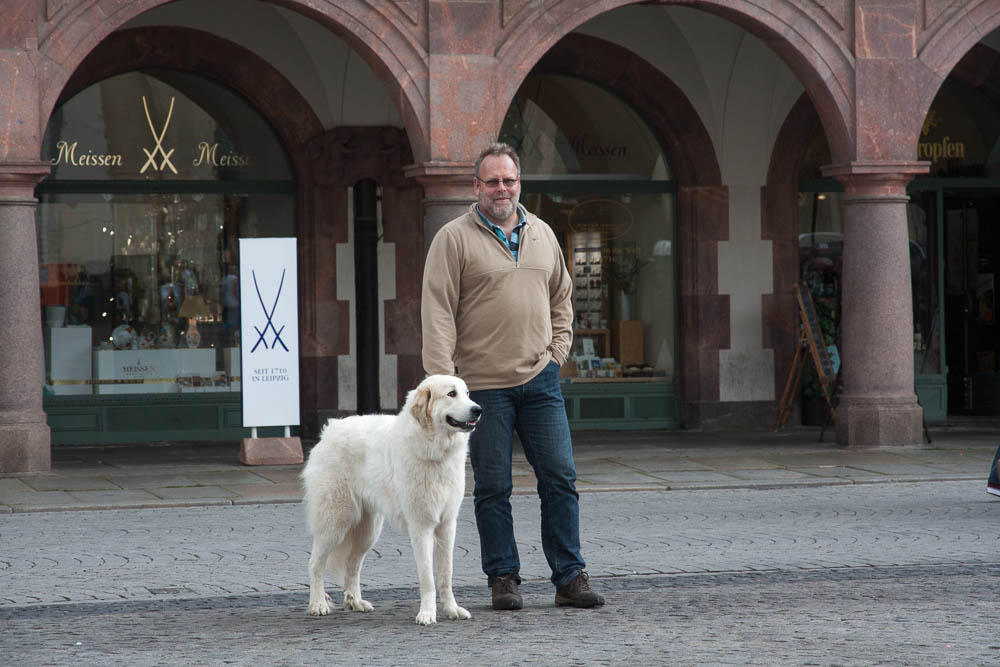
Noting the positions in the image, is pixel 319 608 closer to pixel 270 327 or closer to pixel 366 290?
pixel 270 327

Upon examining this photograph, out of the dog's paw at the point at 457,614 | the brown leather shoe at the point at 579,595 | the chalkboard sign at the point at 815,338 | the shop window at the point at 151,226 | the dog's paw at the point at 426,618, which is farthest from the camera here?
the shop window at the point at 151,226

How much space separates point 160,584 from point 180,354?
926 cm

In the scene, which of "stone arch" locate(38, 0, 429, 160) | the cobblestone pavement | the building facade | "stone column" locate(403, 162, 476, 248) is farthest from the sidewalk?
"stone arch" locate(38, 0, 429, 160)

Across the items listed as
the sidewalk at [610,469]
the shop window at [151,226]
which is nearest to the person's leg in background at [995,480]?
the sidewalk at [610,469]

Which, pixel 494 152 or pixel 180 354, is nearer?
pixel 494 152

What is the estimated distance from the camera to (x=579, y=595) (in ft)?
22.3

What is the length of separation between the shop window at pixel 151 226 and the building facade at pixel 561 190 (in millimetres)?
27

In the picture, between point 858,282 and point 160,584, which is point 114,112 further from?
point 160,584

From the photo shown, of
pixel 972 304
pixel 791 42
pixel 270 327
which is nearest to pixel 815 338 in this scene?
pixel 791 42

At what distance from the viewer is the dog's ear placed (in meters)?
6.30

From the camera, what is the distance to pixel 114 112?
1642 centimetres

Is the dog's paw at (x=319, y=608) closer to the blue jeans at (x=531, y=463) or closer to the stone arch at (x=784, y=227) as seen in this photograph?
the blue jeans at (x=531, y=463)

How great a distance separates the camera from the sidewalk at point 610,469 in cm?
1173

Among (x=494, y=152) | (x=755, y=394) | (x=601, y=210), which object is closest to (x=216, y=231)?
(x=601, y=210)
